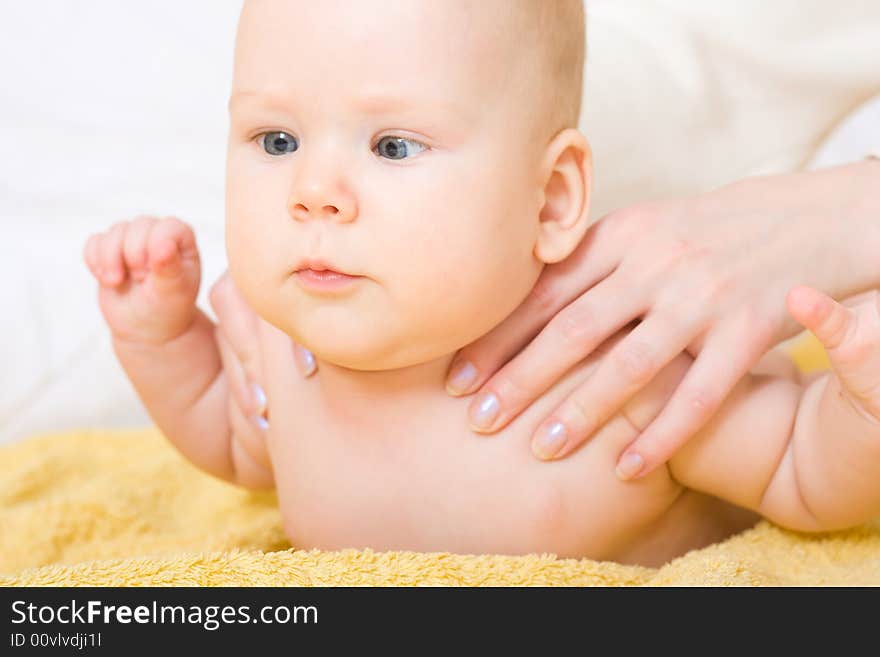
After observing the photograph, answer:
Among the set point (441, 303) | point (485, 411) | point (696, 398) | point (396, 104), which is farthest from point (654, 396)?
point (396, 104)

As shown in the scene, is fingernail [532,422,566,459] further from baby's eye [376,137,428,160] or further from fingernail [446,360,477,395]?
baby's eye [376,137,428,160]

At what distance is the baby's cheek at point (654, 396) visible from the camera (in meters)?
1.14

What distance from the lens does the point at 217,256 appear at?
1842mm

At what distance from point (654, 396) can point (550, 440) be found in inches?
4.7

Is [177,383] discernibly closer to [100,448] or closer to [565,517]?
[100,448]

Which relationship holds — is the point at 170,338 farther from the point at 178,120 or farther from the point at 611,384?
the point at 178,120

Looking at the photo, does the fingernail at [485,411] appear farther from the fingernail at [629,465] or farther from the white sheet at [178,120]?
the white sheet at [178,120]

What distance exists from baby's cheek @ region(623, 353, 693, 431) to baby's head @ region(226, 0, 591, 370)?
0.19 meters

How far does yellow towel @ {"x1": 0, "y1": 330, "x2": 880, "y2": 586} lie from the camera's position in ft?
3.17

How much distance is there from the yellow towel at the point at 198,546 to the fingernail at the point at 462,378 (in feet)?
0.56

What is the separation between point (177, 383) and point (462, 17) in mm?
608

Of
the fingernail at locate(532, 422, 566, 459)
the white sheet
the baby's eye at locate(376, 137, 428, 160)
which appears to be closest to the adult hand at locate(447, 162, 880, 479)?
the fingernail at locate(532, 422, 566, 459)

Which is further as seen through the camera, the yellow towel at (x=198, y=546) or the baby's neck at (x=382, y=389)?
the baby's neck at (x=382, y=389)

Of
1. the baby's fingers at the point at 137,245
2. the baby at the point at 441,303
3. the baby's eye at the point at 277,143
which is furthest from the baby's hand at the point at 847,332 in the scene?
the baby's fingers at the point at 137,245
